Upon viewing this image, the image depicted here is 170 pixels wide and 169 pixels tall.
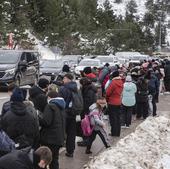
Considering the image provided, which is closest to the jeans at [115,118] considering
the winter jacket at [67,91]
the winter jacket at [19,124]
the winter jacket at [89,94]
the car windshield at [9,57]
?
the winter jacket at [89,94]

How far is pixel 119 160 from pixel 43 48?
80.0 m

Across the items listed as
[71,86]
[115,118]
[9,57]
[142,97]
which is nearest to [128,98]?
[115,118]

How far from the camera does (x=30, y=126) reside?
8172 mm

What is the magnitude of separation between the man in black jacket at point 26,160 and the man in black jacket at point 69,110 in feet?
13.1

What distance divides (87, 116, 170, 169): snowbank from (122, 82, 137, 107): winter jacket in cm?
71

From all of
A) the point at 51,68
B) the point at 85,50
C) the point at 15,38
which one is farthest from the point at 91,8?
the point at 51,68

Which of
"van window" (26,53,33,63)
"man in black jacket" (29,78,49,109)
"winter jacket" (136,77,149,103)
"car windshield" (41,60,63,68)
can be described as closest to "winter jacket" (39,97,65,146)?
"man in black jacket" (29,78,49,109)

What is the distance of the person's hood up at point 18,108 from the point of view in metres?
8.13

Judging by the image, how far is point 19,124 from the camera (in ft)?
A: 26.6

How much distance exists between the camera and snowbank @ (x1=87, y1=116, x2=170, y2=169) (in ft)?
34.0

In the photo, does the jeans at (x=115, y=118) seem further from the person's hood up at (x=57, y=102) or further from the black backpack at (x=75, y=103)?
the person's hood up at (x=57, y=102)

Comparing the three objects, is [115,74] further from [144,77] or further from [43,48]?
[43,48]

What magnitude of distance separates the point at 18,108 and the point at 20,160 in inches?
65.5

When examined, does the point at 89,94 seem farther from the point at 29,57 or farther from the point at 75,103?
the point at 29,57
